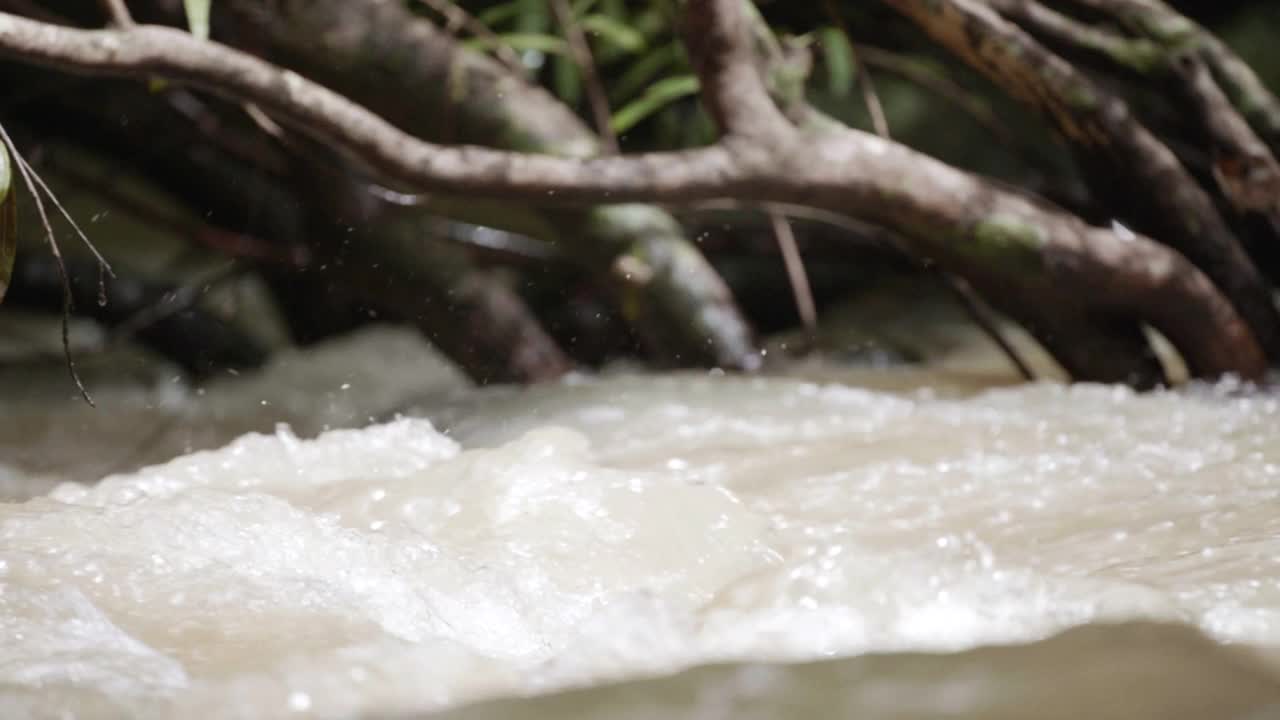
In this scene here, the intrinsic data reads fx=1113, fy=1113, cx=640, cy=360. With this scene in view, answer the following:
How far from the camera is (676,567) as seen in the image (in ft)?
4.89

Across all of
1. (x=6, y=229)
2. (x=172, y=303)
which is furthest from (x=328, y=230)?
(x=6, y=229)

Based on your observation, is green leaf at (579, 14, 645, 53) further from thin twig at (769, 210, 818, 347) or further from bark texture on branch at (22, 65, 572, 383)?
bark texture on branch at (22, 65, 572, 383)

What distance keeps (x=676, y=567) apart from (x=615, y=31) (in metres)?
2.41

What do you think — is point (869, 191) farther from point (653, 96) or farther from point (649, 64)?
point (649, 64)

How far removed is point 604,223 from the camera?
3236 mm

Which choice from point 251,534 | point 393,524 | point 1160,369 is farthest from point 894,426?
point 251,534

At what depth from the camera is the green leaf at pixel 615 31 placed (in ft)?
11.4

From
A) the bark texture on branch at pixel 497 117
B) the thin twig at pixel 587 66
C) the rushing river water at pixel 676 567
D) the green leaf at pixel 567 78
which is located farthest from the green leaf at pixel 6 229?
the green leaf at pixel 567 78

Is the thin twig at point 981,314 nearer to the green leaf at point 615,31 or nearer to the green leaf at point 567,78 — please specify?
the green leaf at point 615,31

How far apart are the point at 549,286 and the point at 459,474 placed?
2326mm

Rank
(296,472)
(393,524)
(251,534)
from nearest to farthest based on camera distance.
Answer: (251,534)
(393,524)
(296,472)

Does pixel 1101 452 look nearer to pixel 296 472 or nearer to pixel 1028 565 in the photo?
pixel 1028 565

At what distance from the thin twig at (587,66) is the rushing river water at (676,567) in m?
1.03

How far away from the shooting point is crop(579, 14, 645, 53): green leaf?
349 centimetres
